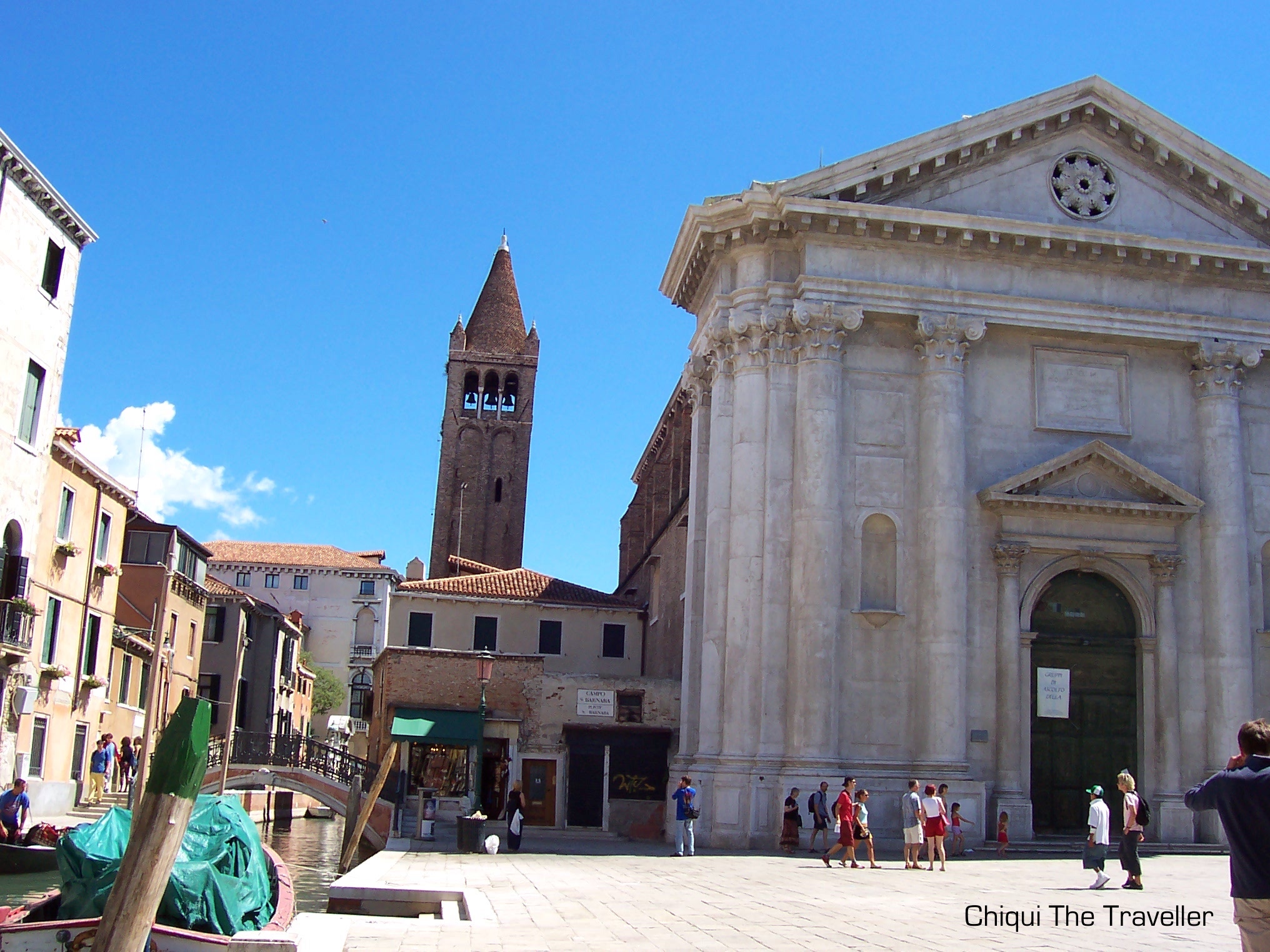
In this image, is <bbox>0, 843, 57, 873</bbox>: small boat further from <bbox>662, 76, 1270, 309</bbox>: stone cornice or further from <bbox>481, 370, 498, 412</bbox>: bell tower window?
<bbox>481, 370, 498, 412</bbox>: bell tower window

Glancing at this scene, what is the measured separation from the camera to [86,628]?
30547 millimetres

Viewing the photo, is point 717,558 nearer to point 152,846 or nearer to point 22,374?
point 22,374

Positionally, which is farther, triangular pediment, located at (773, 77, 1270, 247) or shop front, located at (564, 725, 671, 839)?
shop front, located at (564, 725, 671, 839)

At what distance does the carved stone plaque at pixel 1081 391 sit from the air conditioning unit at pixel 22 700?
20650 millimetres

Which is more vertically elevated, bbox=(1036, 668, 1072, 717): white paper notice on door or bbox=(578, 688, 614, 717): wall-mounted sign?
bbox=(1036, 668, 1072, 717): white paper notice on door

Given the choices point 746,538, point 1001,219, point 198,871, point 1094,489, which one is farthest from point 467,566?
point 198,871

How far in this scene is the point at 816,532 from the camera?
22.8 metres

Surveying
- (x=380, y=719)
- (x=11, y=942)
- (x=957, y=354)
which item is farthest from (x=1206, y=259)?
(x=11, y=942)

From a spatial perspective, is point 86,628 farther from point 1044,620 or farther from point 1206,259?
point 1206,259

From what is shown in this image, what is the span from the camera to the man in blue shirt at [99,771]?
27.6 metres

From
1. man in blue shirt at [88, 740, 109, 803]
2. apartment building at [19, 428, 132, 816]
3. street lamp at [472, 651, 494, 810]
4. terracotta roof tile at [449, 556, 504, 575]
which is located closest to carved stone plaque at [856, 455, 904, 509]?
street lamp at [472, 651, 494, 810]

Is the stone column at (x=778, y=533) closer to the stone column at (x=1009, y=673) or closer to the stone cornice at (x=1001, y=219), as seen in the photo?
the stone cornice at (x=1001, y=219)

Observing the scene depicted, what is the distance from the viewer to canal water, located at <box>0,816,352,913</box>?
17.9 m

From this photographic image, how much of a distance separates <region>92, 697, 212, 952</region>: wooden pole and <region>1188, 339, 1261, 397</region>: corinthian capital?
21.3 metres
